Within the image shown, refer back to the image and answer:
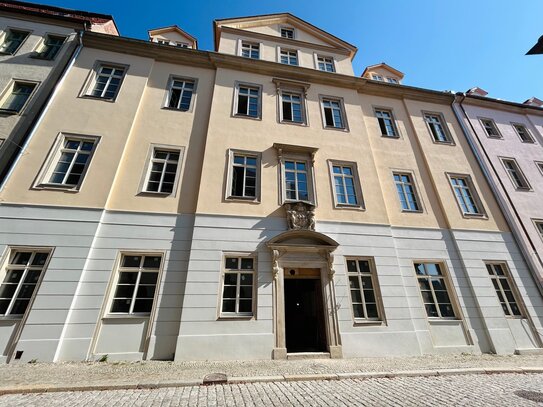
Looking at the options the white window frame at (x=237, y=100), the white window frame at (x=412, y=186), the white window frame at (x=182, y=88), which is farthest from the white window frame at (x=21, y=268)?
the white window frame at (x=412, y=186)

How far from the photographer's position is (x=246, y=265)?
8305mm

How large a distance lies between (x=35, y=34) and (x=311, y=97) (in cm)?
1357

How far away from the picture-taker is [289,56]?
14406 mm

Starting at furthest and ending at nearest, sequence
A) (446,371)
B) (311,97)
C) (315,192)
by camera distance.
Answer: (311,97) → (315,192) → (446,371)

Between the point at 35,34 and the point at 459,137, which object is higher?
the point at 35,34

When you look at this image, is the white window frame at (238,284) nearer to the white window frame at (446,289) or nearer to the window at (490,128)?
the white window frame at (446,289)

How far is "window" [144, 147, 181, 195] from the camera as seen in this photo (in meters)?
9.08

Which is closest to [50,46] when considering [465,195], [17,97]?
[17,97]

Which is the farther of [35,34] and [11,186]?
[35,34]

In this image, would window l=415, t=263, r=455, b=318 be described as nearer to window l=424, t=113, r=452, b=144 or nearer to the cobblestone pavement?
the cobblestone pavement

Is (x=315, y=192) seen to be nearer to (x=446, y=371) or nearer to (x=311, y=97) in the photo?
(x=311, y=97)

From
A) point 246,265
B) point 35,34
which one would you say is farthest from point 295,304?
point 35,34

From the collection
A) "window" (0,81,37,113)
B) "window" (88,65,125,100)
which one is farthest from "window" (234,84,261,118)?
"window" (0,81,37,113)

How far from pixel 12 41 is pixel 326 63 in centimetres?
1596
